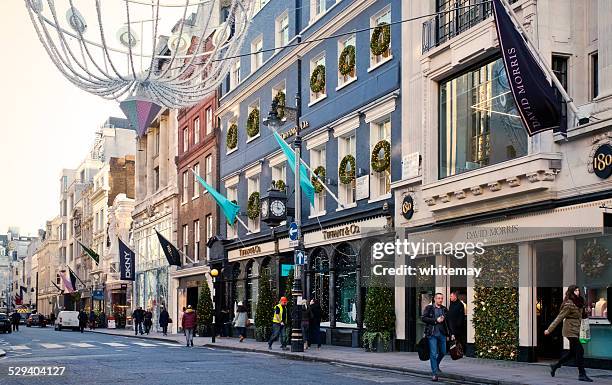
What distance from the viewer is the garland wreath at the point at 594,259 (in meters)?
18.1

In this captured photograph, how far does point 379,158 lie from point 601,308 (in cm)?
1037

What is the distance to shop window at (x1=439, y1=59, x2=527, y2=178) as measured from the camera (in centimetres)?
2061

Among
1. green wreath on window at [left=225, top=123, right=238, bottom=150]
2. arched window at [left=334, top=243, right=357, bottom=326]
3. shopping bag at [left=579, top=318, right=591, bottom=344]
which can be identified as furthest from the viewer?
green wreath on window at [left=225, top=123, right=238, bottom=150]

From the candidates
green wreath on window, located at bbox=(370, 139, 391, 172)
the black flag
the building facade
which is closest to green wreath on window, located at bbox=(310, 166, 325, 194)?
green wreath on window, located at bbox=(370, 139, 391, 172)

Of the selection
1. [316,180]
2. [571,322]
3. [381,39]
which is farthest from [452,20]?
[571,322]

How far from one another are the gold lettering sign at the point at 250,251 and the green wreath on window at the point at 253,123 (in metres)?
5.25

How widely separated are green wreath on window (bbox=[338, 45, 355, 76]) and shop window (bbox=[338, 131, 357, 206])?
2.20m

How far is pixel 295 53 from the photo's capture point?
1341 inches

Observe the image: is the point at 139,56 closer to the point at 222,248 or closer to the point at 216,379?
the point at 216,379

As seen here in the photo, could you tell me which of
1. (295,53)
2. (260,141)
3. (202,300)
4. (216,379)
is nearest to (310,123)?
(295,53)

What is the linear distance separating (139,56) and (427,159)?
11.7 meters

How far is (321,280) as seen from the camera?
31.4m

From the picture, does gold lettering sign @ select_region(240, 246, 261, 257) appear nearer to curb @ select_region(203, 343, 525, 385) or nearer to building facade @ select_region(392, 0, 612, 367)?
curb @ select_region(203, 343, 525, 385)

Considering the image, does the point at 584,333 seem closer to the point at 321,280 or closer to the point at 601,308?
the point at 601,308
